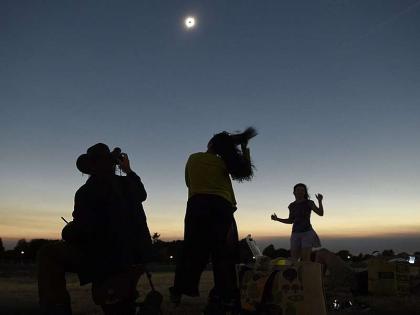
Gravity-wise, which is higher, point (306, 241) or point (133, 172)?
point (133, 172)

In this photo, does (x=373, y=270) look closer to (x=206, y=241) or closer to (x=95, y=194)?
(x=206, y=241)

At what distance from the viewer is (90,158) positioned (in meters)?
3.95

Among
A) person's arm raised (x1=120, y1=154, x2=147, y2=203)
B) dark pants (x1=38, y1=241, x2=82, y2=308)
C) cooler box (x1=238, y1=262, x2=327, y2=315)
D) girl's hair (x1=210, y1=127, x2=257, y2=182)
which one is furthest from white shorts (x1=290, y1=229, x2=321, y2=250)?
dark pants (x1=38, y1=241, x2=82, y2=308)

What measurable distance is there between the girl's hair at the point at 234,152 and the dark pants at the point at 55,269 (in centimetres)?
214

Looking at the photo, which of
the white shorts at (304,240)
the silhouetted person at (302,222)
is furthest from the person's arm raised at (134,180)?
the white shorts at (304,240)

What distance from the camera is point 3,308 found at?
6.10 metres

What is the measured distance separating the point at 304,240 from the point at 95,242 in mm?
5180

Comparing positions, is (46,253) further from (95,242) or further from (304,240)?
(304,240)

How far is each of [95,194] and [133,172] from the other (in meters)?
0.49

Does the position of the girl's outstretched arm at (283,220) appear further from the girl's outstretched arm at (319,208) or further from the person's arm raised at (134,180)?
the person's arm raised at (134,180)

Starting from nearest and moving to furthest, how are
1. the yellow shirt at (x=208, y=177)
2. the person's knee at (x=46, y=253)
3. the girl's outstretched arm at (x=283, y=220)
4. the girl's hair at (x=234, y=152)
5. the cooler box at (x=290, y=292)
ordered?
the person's knee at (x=46, y=253), the cooler box at (x=290, y=292), the yellow shirt at (x=208, y=177), the girl's hair at (x=234, y=152), the girl's outstretched arm at (x=283, y=220)

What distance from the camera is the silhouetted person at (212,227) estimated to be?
4.70m

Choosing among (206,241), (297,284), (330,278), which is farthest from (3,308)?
(330,278)

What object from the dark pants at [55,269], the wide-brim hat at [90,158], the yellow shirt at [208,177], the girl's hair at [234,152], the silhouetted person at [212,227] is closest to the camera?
the dark pants at [55,269]
